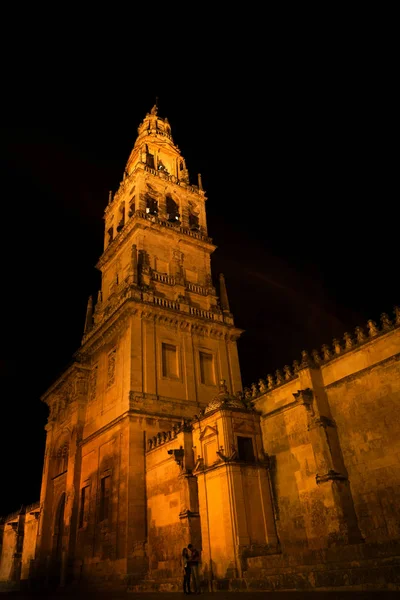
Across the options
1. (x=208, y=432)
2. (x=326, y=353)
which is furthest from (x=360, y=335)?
(x=208, y=432)

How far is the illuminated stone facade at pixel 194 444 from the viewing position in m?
15.9

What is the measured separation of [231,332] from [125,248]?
10.3 m

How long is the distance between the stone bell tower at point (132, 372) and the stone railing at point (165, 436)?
48 cm

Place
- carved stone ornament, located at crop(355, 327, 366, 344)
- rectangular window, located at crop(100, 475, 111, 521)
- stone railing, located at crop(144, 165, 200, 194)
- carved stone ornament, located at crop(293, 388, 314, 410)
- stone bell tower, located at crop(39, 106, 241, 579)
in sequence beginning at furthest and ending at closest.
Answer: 1. stone railing, located at crop(144, 165, 200, 194)
2. rectangular window, located at crop(100, 475, 111, 521)
3. stone bell tower, located at crop(39, 106, 241, 579)
4. carved stone ornament, located at crop(293, 388, 314, 410)
5. carved stone ornament, located at crop(355, 327, 366, 344)

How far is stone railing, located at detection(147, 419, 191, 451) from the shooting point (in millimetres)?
21575

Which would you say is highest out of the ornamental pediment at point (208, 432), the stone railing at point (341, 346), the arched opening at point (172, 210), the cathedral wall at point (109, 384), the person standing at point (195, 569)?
the arched opening at point (172, 210)

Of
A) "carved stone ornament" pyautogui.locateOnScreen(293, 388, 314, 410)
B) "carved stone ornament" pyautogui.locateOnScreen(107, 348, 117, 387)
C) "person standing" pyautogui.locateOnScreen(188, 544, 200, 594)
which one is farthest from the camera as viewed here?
"carved stone ornament" pyautogui.locateOnScreen(107, 348, 117, 387)

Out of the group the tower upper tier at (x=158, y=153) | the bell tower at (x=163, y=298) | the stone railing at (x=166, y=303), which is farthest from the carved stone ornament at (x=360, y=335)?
the tower upper tier at (x=158, y=153)

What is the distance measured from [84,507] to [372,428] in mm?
18722

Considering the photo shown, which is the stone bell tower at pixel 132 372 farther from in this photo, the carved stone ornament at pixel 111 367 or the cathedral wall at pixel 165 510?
the cathedral wall at pixel 165 510

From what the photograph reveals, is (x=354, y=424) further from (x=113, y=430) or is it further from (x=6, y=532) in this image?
(x=6, y=532)

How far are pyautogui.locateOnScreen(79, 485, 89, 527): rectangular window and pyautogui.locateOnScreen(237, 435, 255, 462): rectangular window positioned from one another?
12.6m

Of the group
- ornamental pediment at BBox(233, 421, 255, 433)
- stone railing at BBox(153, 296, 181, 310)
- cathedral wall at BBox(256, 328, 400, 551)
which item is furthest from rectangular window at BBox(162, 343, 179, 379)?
cathedral wall at BBox(256, 328, 400, 551)

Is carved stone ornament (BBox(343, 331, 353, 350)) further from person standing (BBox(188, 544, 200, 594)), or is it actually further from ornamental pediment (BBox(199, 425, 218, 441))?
person standing (BBox(188, 544, 200, 594))
